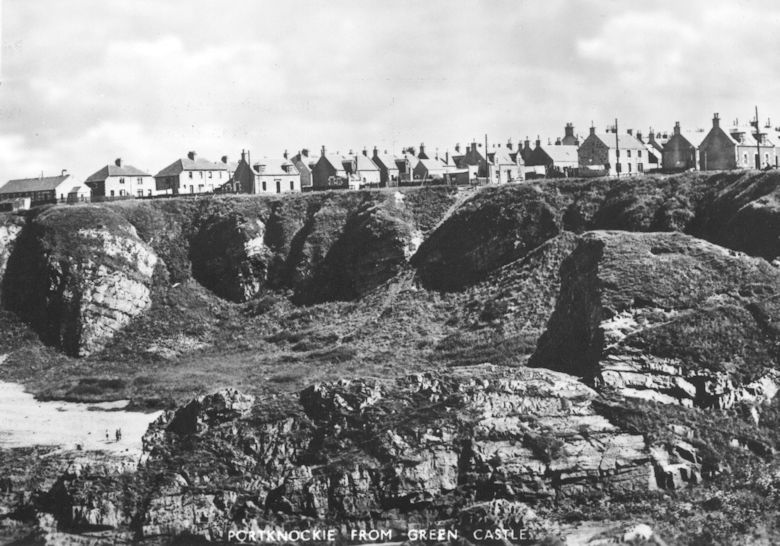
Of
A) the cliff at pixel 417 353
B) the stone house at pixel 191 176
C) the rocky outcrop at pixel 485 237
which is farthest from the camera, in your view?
the stone house at pixel 191 176

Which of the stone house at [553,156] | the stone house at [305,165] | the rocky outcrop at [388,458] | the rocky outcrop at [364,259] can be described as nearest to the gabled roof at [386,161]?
the stone house at [305,165]

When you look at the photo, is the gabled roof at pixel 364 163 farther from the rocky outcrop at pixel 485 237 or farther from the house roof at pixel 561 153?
the rocky outcrop at pixel 485 237

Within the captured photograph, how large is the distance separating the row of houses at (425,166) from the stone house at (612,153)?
4.9 inches

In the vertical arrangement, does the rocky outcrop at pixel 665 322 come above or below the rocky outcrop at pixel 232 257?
below

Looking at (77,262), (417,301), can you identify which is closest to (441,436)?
(417,301)

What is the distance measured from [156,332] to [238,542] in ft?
136

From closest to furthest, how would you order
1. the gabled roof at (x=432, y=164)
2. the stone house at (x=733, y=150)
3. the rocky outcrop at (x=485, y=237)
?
the rocky outcrop at (x=485, y=237)
the stone house at (x=733, y=150)
the gabled roof at (x=432, y=164)

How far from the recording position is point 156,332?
80.1 metres

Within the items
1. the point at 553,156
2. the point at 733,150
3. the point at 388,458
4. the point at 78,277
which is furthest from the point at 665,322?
the point at 553,156

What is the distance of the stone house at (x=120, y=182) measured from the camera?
11781 cm

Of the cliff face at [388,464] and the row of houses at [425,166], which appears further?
the row of houses at [425,166]

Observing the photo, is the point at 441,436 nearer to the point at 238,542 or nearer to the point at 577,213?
the point at 238,542

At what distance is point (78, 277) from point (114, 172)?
130 feet

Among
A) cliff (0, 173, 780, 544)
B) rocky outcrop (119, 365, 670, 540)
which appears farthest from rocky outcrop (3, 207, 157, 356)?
rocky outcrop (119, 365, 670, 540)
